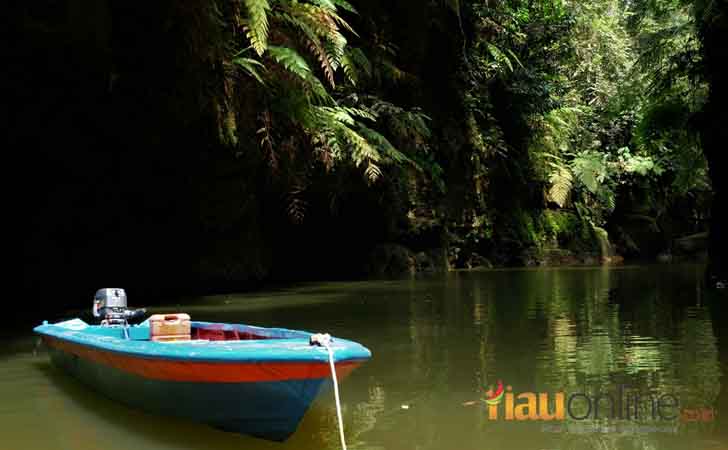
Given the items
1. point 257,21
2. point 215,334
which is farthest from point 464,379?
point 257,21

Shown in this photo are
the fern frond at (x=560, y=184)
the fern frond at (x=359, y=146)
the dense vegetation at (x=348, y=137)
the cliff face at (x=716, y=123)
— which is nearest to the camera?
the dense vegetation at (x=348, y=137)

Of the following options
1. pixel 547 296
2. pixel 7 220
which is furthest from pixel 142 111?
pixel 547 296

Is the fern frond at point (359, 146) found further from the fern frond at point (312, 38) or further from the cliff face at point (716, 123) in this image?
the cliff face at point (716, 123)

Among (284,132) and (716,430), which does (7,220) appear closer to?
Result: (284,132)

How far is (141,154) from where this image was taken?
11789 millimetres

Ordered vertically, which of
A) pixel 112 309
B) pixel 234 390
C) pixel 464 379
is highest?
pixel 112 309

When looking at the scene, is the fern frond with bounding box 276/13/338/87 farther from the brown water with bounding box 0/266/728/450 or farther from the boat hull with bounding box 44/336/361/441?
the boat hull with bounding box 44/336/361/441

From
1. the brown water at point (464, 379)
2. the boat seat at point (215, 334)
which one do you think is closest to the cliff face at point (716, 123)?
the brown water at point (464, 379)

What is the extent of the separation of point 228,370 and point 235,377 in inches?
1.9

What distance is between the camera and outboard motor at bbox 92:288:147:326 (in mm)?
5797

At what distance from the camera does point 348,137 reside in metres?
9.23

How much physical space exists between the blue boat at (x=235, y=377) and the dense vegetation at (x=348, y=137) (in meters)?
3.61

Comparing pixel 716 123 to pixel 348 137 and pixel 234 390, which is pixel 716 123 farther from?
pixel 234 390

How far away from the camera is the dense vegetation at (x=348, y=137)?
8125 mm
